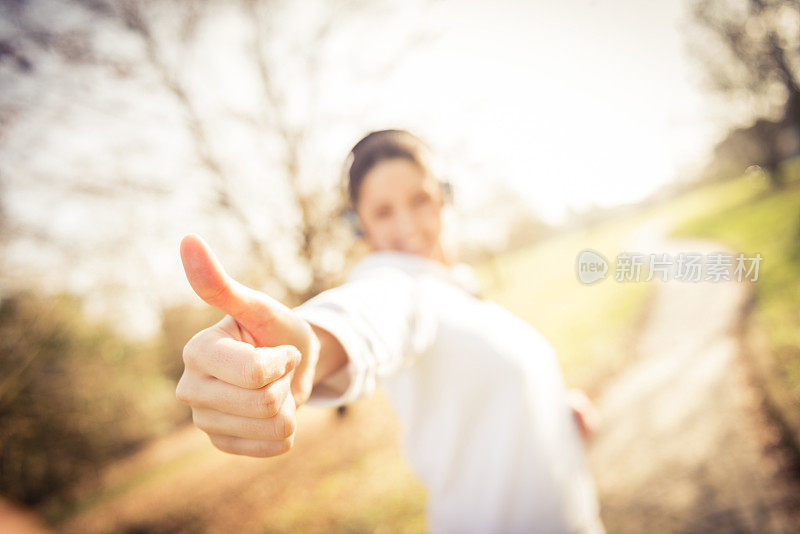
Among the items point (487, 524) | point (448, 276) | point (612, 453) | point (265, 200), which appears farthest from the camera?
point (265, 200)

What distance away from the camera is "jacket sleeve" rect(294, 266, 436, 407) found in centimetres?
100

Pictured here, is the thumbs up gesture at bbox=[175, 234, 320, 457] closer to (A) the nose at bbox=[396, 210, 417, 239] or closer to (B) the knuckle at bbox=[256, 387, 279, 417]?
(B) the knuckle at bbox=[256, 387, 279, 417]

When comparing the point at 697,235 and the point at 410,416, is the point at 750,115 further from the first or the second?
the point at 410,416

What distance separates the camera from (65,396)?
8.72m

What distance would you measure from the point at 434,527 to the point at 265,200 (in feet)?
16.7

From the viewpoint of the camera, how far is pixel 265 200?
538 centimetres

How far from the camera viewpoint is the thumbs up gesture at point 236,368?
621mm

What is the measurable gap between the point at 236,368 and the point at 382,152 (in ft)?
4.11

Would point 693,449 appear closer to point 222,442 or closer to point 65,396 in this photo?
point 222,442

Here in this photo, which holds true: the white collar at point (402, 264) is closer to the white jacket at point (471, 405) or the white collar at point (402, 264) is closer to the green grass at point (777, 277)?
the white jacket at point (471, 405)

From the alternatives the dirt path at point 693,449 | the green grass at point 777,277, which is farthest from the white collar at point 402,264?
the green grass at point 777,277

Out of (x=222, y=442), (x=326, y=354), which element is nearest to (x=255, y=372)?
(x=222, y=442)

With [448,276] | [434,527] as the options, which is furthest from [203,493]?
[448,276]

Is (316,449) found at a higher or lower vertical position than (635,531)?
higher
